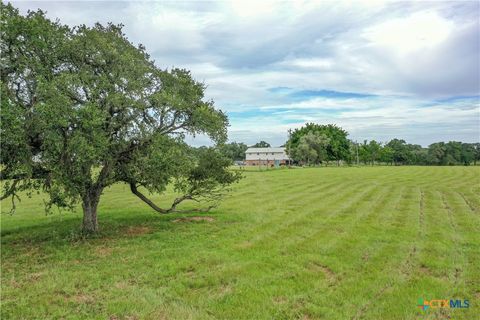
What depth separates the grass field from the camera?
7.02 metres

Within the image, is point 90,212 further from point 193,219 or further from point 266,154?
point 266,154

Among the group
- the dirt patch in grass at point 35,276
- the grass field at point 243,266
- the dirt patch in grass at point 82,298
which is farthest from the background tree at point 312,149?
the dirt patch in grass at point 82,298

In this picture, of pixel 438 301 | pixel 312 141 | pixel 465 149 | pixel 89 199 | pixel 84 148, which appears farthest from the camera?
pixel 465 149

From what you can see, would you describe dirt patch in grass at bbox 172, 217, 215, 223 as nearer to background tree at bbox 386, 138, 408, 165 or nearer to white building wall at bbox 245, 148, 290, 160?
background tree at bbox 386, 138, 408, 165

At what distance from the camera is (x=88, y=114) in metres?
10.5

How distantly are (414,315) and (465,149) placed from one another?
11976cm

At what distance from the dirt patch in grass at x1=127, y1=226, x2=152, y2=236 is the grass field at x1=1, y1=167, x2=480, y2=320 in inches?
1.6

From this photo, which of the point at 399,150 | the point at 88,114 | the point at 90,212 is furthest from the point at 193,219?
the point at 399,150

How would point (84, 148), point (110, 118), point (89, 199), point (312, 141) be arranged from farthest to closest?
point (312, 141)
point (89, 199)
point (110, 118)
point (84, 148)

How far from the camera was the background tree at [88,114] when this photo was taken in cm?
1016

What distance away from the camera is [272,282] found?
836 centimetres

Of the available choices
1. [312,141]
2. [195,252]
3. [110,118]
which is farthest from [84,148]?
[312,141]

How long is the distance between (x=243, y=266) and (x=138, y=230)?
6.67m

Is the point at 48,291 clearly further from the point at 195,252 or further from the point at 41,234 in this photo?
the point at 41,234
